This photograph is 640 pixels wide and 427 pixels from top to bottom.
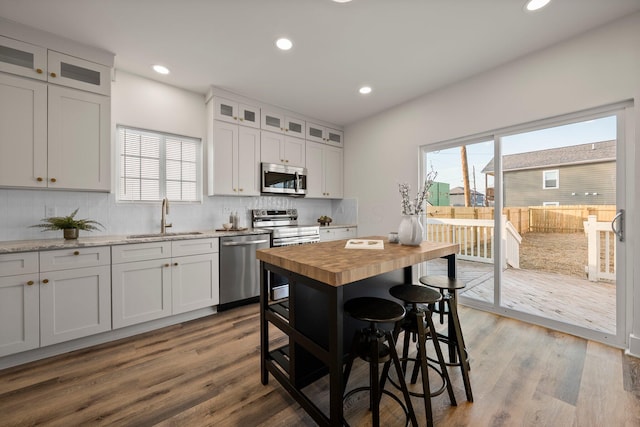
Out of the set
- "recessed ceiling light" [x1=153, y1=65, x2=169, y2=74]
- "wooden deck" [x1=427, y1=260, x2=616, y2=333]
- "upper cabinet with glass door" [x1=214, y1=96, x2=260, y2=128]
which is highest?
"recessed ceiling light" [x1=153, y1=65, x2=169, y2=74]

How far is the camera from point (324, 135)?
4566 millimetres

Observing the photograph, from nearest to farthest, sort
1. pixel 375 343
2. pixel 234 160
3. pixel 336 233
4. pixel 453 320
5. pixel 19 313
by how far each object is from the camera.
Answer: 1. pixel 375 343
2. pixel 453 320
3. pixel 19 313
4. pixel 234 160
5. pixel 336 233

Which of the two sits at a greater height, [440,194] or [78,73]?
[78,73]

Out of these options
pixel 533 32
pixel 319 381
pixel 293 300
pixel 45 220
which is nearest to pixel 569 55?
pixel 533 32

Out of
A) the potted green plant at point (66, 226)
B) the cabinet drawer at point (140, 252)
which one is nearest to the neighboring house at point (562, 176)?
the cabinet drawer at point (140, 252)

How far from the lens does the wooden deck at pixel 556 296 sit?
237 centimetres

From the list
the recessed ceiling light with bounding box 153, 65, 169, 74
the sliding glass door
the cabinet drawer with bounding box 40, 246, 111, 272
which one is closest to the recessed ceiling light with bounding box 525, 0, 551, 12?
the sliding glass door

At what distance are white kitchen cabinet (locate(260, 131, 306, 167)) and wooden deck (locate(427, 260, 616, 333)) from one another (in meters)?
3.09

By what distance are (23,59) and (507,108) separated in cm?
462

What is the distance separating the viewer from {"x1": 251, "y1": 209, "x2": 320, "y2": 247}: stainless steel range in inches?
140

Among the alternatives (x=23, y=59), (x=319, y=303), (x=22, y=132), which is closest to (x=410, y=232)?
(x=319, y=303)

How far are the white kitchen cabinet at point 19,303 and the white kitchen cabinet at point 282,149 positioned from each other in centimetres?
262

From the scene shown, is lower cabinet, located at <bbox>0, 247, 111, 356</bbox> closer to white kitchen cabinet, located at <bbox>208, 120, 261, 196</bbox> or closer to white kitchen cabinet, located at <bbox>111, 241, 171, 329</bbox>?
white kitchen cabinet, located at <bbox>111, 241, 171, 329</bbox>

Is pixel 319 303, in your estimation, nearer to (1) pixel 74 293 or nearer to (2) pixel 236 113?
(1) pixel 74 293
